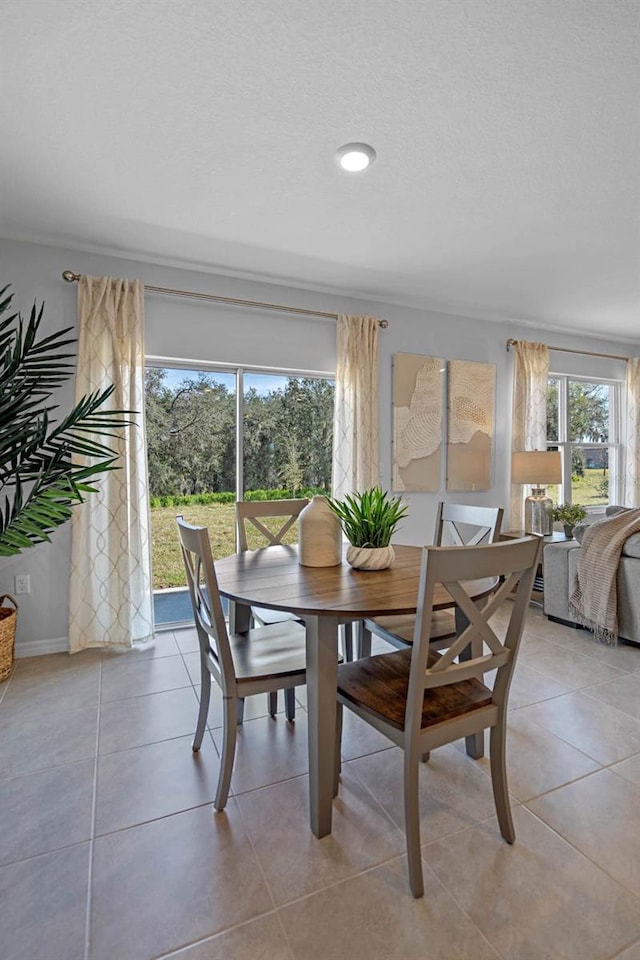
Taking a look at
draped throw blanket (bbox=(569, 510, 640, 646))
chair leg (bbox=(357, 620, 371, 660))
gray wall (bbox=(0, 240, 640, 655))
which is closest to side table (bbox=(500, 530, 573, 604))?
gray wall (bbox=(0, 240, 640, 655))

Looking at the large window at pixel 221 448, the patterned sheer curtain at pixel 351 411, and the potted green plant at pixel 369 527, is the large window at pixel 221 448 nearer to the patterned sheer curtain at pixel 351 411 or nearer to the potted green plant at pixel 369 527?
the patterned sheer curtain at pixel 351 411

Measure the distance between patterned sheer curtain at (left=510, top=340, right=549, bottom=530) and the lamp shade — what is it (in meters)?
0.36

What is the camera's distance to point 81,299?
2.94 metres

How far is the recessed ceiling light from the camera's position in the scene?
6.68 ft

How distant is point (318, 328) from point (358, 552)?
2.33 meters

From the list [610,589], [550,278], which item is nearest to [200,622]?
[610,589]

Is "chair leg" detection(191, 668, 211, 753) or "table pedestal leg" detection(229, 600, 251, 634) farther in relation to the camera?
"table pedestal leg" detection(229, 600, 251, 634)

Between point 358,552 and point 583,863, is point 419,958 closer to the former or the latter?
point 583,863

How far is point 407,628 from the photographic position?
6.63ft

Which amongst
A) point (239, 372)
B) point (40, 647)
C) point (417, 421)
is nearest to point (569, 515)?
point (417, 421)

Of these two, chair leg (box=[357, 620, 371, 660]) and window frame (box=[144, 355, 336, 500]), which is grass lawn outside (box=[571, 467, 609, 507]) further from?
chair leg (box=[357, 620, 371, 660])

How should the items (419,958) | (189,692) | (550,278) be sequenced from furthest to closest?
1. (550,278)
2. (189,692)
3. (419,958)

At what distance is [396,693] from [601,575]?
2.16m

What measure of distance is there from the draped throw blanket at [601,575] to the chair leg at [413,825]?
2273mm
